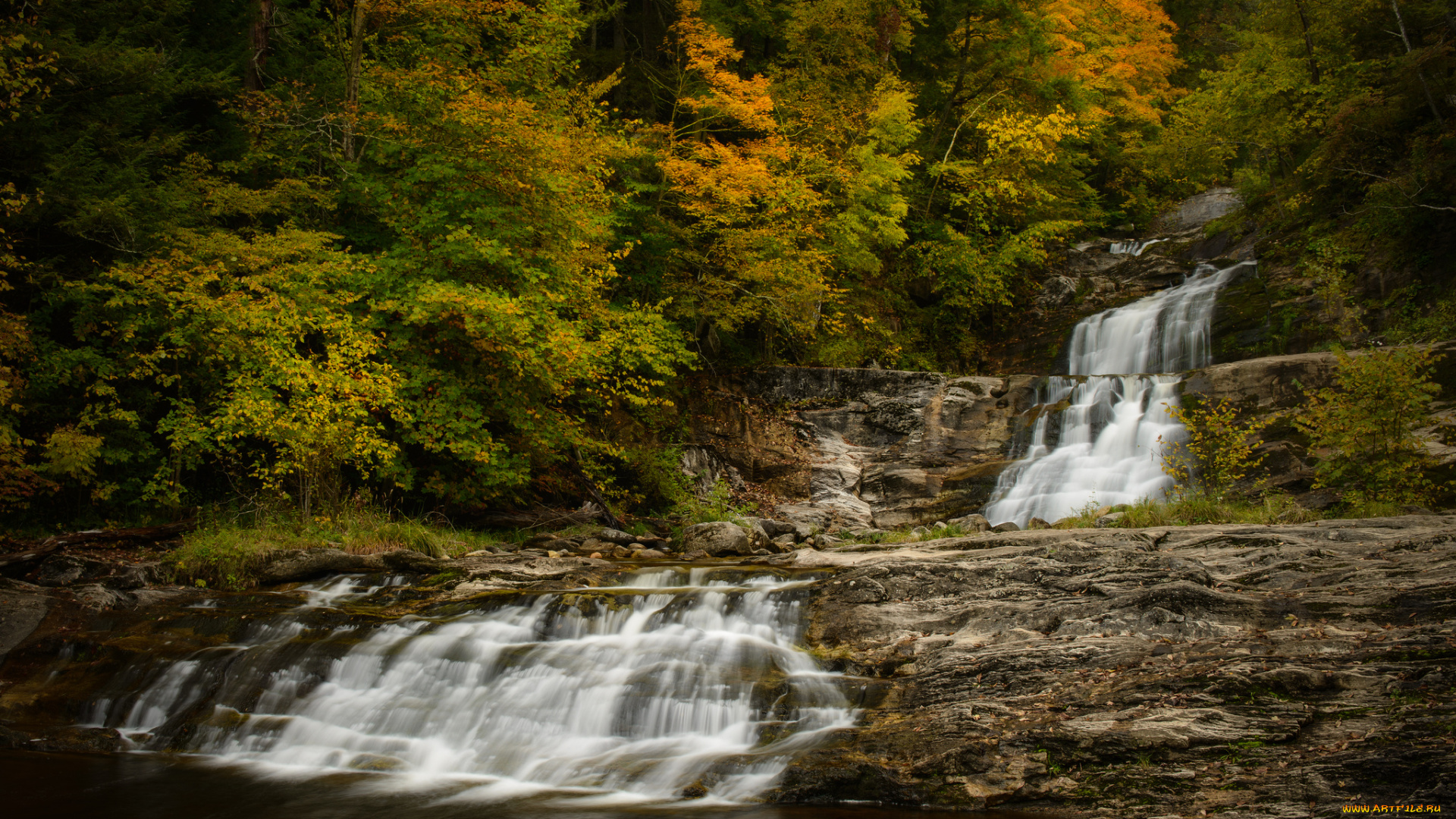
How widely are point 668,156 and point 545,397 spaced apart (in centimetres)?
623

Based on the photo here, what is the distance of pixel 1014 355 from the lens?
22484 millimetres

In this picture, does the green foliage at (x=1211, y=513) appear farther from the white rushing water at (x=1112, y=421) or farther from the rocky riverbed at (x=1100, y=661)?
the white rushing water at (x=1112, y=421)

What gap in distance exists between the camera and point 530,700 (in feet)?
22.8

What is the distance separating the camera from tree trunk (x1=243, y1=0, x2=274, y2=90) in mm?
14836

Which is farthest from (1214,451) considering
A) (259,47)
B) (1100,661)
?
(259,47)

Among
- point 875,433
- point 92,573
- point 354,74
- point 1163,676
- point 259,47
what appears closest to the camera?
point 1163,676

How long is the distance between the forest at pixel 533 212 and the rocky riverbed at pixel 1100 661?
292 cm

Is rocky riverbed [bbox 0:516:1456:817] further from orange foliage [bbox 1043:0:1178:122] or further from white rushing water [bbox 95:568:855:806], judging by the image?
orange foliage [bbox 1043:0:1178:122]

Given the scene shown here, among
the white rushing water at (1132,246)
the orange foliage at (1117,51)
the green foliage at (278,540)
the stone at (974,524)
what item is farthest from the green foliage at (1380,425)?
the orange foliage at (1117,51)

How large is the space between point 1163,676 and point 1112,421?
10.8 m

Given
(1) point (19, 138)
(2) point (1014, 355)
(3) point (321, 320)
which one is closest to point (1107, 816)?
(3) point (321, 320)

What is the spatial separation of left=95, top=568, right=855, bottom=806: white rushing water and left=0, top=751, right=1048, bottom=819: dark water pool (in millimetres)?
250

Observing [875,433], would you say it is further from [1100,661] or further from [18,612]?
[18,612]

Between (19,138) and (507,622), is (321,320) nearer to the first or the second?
(19,138)
